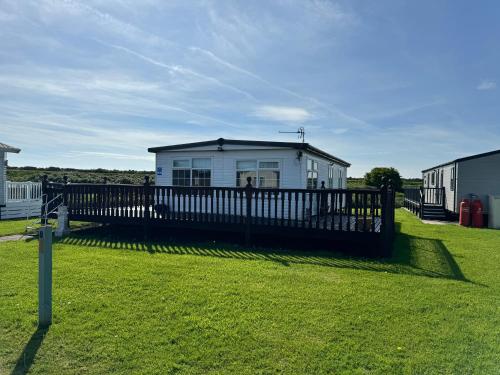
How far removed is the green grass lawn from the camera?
2910 mm

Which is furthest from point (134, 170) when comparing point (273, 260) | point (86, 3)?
point (273, 260)

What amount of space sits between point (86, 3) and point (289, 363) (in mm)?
9016

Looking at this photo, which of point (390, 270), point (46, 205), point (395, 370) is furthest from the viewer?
point (46, 205)

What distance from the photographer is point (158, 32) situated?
374 inches

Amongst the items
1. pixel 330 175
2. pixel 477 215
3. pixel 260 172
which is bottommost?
pixel 477 215

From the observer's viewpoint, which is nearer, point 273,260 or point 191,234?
point 273,260

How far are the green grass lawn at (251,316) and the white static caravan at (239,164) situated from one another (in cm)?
460

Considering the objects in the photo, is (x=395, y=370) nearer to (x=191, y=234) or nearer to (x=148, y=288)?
(x=148, y=288)

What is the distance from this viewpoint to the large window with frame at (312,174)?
11.9 m

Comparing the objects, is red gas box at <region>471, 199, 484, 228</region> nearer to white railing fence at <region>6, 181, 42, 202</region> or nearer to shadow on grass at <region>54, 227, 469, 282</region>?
shadow on grass at <region>54, 227, 469, 282</region>

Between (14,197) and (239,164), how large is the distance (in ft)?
35.7

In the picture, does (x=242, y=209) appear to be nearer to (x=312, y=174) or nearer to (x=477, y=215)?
(x=312, y=174)

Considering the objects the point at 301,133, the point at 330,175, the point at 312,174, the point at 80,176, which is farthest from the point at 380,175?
→ the point at 80,176

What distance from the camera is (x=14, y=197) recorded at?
15469 mm
